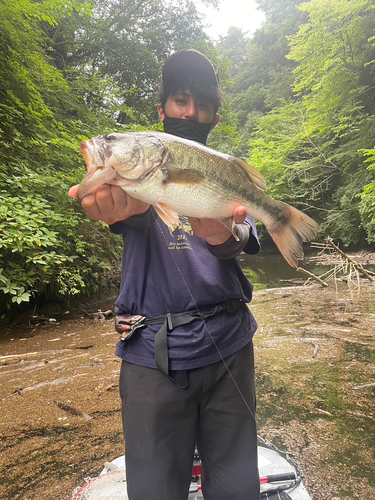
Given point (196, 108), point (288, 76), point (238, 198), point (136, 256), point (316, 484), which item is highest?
Answer: point (288, 76)

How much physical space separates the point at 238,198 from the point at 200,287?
488mm

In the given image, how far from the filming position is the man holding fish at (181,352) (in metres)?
1.50

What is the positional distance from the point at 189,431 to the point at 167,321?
55 centimetres

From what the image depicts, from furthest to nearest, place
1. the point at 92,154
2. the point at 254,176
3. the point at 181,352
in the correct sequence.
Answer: the point at 254,176
the point at 181,352
the point at 92,154

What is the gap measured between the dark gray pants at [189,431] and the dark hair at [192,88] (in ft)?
4.90

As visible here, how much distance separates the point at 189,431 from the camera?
1579mm

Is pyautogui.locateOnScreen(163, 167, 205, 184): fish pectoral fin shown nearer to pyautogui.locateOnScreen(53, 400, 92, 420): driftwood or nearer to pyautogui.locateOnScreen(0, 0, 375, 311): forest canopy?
pyautogui.locateOnScreen(0, 0, 375, 311): forest canopy

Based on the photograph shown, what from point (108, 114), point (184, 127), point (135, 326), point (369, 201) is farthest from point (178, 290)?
point (369, 201)

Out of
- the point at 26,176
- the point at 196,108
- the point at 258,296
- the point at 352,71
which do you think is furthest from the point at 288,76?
the point at 196,108

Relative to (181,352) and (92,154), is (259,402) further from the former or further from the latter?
(92,154)

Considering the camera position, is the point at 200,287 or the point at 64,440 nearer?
the point at 200,287

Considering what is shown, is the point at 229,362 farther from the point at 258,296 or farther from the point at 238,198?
the point at 258,296

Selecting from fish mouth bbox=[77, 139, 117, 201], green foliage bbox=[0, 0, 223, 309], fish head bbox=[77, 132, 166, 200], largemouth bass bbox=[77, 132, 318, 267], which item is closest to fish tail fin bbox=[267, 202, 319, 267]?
largemouth bass bbox=[77, 132, 318, 267]

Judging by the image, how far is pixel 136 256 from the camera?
168 cm
